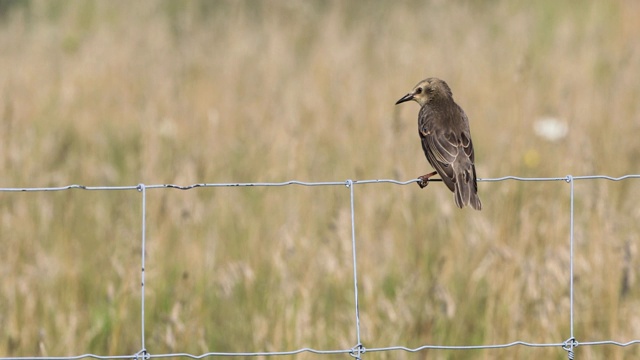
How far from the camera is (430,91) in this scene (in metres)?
4.05

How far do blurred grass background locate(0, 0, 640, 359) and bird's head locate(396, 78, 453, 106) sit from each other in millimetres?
139

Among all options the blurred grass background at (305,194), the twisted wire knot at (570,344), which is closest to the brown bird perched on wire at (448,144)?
the blurred grass background at (305,194)

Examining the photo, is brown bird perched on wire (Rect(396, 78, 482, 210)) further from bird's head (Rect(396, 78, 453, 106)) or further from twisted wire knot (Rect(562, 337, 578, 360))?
twisted wire knot (Rect(562, 337, 578, 360))

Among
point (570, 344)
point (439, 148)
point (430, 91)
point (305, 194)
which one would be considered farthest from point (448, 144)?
point (305, 194)

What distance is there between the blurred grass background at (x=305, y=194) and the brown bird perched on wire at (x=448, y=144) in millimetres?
267

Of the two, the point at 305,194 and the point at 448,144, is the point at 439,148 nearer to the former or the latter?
the point at 448,144

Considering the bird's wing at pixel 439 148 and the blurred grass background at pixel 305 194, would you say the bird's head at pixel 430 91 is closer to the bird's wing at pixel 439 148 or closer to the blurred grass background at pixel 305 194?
the blurred grass background at pixel 305 194

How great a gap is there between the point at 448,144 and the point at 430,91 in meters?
0.60

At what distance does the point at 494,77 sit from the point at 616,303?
11.1 feet

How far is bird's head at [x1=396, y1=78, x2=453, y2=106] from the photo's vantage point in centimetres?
400

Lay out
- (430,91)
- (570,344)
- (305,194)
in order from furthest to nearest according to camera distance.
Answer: (305,194) → (430,91) → (570,344)

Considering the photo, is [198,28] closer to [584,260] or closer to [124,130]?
[124,130]

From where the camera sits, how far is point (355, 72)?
287 inches

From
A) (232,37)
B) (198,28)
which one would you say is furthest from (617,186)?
(198,28)
